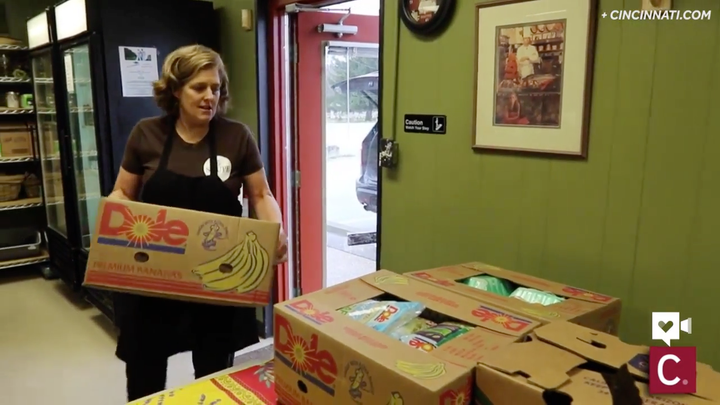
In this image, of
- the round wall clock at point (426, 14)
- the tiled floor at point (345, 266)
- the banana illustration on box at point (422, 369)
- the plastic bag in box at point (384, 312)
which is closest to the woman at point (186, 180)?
the plastic bag in box at point (384, 312)

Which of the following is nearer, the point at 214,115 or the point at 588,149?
the point at 588,149

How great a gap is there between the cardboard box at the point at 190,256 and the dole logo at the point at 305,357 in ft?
1.00

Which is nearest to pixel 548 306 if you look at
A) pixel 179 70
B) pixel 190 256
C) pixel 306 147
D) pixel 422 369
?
pixel 422 369

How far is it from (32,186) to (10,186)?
18 cm

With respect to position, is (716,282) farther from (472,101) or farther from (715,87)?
(472,101)

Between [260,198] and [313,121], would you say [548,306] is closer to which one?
[260,198]

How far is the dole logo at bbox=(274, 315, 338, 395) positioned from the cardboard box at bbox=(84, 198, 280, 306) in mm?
306

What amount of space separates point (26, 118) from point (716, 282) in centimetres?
496

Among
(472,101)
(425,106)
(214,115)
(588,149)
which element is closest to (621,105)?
(588,149)

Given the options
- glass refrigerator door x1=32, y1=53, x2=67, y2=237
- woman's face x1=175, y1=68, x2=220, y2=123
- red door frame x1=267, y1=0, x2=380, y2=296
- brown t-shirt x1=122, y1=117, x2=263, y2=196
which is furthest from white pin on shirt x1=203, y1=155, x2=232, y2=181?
glass refrigerator door x1=32, y1=53, x2=67, y2=237

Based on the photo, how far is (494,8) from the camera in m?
1.88

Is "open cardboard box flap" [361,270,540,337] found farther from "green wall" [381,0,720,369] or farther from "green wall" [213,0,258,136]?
"green wall" [213,0,258,136]

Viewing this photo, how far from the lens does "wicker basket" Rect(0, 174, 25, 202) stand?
443 cm

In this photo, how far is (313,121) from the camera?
10.5 feet
